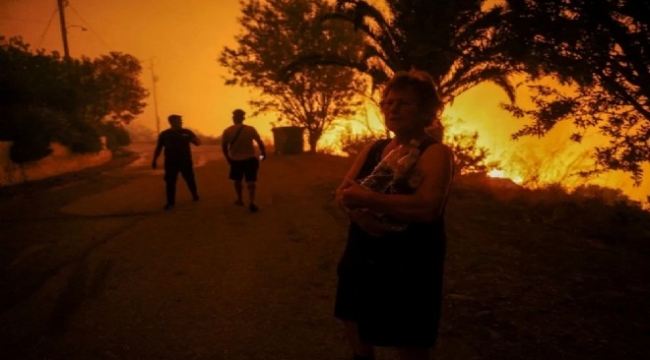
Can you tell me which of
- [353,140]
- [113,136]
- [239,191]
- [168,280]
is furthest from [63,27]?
[168,280]

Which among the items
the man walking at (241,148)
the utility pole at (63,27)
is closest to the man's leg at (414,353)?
the man walking at (241,148)

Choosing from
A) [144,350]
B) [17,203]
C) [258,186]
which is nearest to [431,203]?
[144,350]

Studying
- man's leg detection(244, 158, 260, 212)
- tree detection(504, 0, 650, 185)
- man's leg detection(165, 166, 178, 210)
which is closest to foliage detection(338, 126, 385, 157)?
man's leg detection(244, 158, 260, 212)

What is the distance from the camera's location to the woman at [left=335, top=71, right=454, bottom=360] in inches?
67.7

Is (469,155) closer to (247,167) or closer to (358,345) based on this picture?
(247,167)

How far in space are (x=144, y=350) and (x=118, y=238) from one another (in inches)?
136

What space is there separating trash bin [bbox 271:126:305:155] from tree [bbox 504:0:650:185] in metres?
14.9

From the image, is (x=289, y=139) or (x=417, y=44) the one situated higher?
(x=417, y=44)

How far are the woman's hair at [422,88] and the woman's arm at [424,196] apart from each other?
0.70ft

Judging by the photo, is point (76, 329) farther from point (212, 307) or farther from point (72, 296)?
point (212, 307)

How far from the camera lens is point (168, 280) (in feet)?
14.7

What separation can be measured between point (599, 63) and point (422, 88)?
2.98 metres

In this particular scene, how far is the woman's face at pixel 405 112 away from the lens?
182cm

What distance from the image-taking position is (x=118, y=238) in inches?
238
